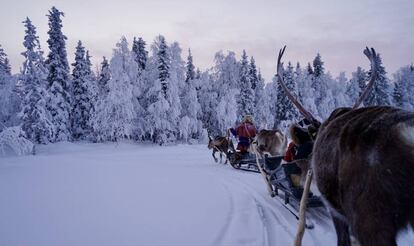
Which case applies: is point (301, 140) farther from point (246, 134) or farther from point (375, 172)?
point (246, 134)

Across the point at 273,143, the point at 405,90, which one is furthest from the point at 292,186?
the point at 405,90

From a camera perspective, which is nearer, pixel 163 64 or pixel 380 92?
pixel 163 64

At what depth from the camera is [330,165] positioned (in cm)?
247

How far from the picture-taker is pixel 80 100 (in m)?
40.6

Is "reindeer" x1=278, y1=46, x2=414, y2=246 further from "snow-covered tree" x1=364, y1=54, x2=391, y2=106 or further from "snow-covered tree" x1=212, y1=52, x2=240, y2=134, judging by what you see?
"snow-covered tree" x1=364, y1=54, x2=391, y2=106

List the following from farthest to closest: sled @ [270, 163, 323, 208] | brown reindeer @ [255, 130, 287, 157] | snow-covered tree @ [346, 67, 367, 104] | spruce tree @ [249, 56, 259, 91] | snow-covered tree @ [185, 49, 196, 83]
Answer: snow-covered tree @ [346, 67, 367, 104]
spruce tree @ [249, 56, 259, 91]
snow-covered tree @ [185, 49, 196, 83]
brown reindeer @ [255, 130, 287, 157]
sled @ [270, 163, 323, 208]

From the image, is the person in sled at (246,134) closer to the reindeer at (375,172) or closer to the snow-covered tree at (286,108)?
the reindeer at (375,172)

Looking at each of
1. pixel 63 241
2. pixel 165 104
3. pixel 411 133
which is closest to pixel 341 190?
pixel 411 133

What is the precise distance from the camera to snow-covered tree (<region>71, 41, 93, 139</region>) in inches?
1598

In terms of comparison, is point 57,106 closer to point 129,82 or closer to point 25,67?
point 25,67

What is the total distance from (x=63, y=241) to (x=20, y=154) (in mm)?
16634

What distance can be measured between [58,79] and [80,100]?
3.95 meters

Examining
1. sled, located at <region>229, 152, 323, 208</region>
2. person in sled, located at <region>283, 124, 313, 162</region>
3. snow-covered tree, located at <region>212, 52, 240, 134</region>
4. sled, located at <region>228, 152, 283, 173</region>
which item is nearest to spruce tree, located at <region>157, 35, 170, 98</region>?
snow-covered tree, located at <region>212, 52, 240, 134</region>

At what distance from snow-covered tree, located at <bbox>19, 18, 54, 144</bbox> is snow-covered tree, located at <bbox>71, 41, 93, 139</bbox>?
20.1ft
